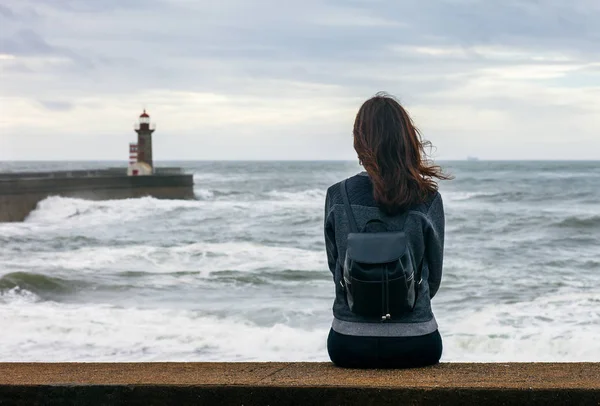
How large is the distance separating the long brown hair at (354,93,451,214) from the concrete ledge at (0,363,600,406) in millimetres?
562

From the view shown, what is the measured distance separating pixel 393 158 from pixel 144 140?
1356 inches

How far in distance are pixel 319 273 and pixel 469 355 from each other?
5.39 metres

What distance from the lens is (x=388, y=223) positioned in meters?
2.82

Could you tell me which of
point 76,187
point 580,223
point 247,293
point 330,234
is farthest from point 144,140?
point 330,234

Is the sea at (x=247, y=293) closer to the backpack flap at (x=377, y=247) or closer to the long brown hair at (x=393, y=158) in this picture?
the long brown hair at (x=393, y=158)

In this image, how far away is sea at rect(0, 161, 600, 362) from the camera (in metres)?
8.63

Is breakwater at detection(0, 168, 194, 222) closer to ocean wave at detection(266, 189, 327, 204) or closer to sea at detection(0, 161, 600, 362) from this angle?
sea at detection(0, 161, 600, 362)

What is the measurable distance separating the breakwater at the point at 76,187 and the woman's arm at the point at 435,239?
79.6 feet

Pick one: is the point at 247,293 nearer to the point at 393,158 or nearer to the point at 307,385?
the point at 393,158

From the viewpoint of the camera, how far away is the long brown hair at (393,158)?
2.81 m

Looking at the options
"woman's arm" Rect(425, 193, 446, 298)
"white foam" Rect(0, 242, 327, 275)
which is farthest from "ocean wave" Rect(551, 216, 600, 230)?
"woman's arm" Rect(425, 193, 446, 298)

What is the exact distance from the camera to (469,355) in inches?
333

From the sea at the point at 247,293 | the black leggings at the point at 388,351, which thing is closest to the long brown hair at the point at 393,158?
the black leggings at the point at 388,351

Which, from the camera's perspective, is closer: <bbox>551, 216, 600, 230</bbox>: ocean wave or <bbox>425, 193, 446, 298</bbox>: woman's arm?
<bbox>425, 193, 446, 298</bbox>: woman's arm
